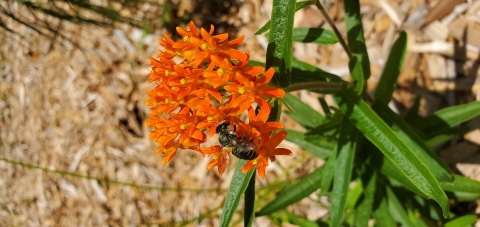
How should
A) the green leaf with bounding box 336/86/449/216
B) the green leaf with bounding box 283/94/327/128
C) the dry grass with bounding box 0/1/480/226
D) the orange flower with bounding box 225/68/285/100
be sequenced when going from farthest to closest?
the dry grass with bounding box 0/1/480/226 < the green leaf with bounding box 283/94/327/128 < the green leaf with bounding box 336/86/449/216 < the orange flower with bounding box 225/68/285/100

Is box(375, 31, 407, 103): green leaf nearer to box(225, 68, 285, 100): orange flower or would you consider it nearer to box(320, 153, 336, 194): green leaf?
box(320, 153, 336, 194): green leaf

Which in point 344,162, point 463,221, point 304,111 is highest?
point 304,111

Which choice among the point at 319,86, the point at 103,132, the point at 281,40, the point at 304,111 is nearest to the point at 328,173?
the point at 304,111

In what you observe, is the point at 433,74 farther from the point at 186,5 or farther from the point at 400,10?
the point at 186,5

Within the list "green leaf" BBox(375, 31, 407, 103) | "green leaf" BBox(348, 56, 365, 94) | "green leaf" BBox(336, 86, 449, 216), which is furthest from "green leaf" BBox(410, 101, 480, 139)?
"green leaf" BBox(336, 86, 449, 216)

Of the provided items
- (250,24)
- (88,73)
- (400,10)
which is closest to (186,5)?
(250,24)

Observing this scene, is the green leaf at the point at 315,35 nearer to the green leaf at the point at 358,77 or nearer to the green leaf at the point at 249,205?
the green leaf at the point at 358,77

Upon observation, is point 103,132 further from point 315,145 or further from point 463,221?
point 463,221
